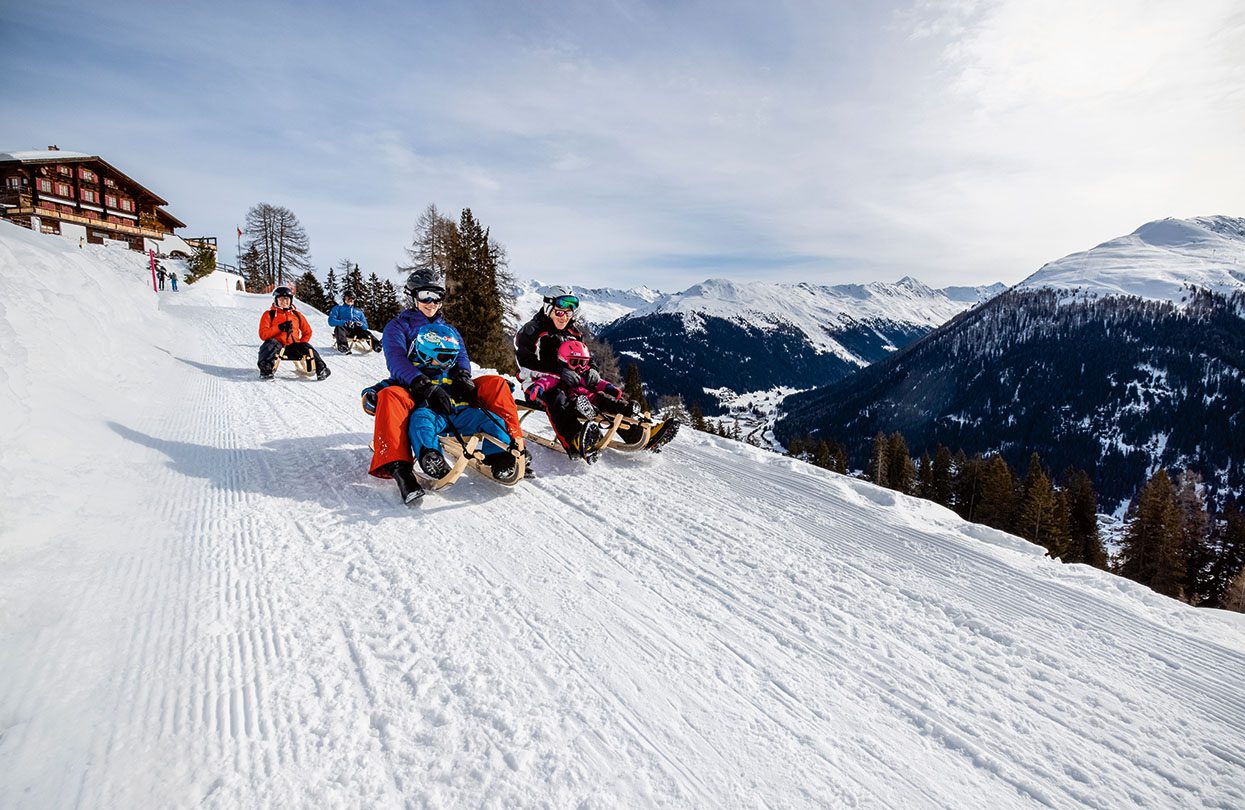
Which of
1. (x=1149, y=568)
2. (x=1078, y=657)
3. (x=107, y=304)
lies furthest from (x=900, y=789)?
(x=1149, y=568)

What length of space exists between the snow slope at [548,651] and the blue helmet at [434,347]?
1.34 metres

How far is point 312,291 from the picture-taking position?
161 feet

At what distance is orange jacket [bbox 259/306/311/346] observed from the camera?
1052 cm

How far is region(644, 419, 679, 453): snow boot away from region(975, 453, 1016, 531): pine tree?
4445cm

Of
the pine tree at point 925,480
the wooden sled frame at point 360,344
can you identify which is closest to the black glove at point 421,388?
the wooden sled frame at point 360,344

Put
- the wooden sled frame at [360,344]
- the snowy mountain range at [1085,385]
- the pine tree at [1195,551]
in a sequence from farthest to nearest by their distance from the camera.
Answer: the snowy mountain range at [1085,385] < the pine tree at [1195,551] < the wooden sled frame at [360,344]

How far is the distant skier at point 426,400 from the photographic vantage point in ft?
15.0

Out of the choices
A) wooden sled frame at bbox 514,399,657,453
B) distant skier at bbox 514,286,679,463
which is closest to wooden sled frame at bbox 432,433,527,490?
distant skier at bbox 514,286,679,463

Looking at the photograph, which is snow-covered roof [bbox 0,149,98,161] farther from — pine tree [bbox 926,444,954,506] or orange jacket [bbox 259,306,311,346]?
pine tree [bbox 926,444,954,506]

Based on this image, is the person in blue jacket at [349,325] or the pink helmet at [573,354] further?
the person in blue jacket at [349,325]

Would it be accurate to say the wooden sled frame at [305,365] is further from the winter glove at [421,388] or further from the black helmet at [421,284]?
the winter glove at [421,388]

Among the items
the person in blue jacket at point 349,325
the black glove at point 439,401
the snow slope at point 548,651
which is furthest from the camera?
the person in blue jacket at point 349,325

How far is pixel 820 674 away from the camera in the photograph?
2.79 metres

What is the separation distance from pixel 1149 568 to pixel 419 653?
49.9m
